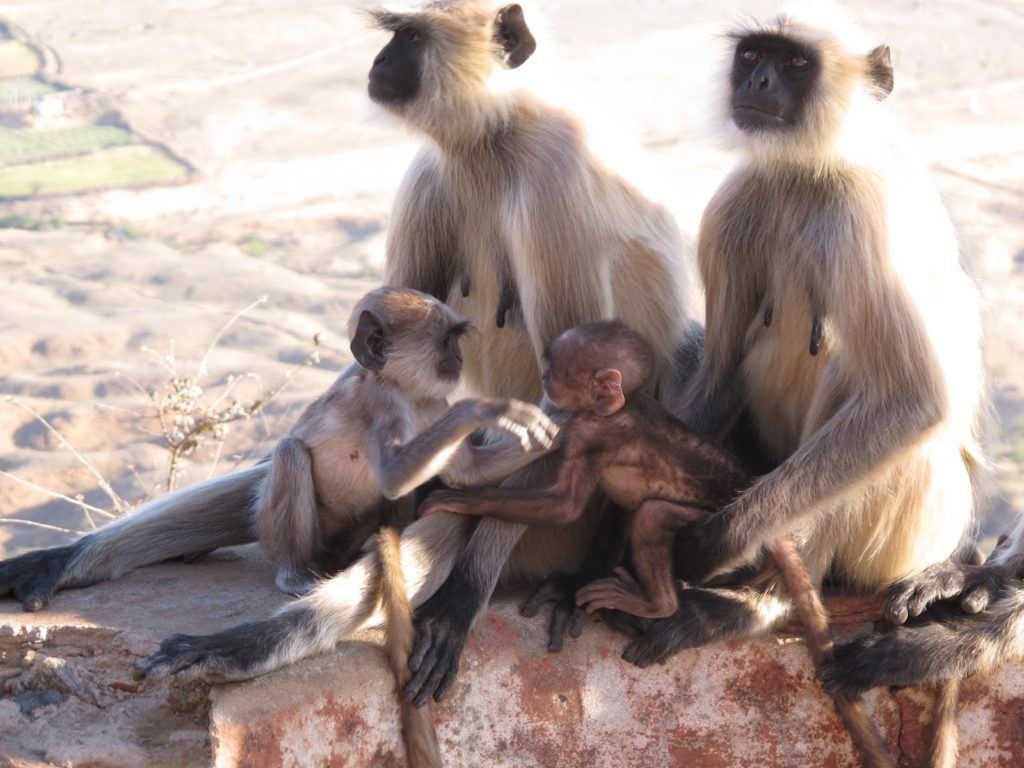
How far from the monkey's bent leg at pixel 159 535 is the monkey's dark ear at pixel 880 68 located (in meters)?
1.95

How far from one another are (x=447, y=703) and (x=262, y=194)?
55.6 feet

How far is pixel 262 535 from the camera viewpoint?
3711 mm

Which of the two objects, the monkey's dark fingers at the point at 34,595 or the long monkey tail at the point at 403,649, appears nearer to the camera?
the long monkey tail at the point at 403,649

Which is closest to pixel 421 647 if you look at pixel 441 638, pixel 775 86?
pixel 441 638

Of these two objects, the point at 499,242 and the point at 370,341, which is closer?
the point at 370,341

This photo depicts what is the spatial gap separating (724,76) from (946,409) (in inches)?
44.1

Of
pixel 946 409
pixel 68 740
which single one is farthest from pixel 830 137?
pixel 68 740

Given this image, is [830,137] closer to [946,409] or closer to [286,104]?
[946,409]

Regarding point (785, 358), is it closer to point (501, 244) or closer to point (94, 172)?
point (501, 244)

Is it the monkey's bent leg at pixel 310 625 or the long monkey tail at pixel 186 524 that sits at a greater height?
the monkey's bent leg at pixel 310 625

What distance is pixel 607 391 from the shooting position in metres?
3.54

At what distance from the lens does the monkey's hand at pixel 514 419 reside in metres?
3.18

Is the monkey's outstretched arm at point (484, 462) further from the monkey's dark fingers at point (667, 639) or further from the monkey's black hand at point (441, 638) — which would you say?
the monkey's dark fingers at point (667, 639)

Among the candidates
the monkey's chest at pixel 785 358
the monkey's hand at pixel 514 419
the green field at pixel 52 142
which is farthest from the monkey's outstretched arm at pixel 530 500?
the green field at pixel 52 142
